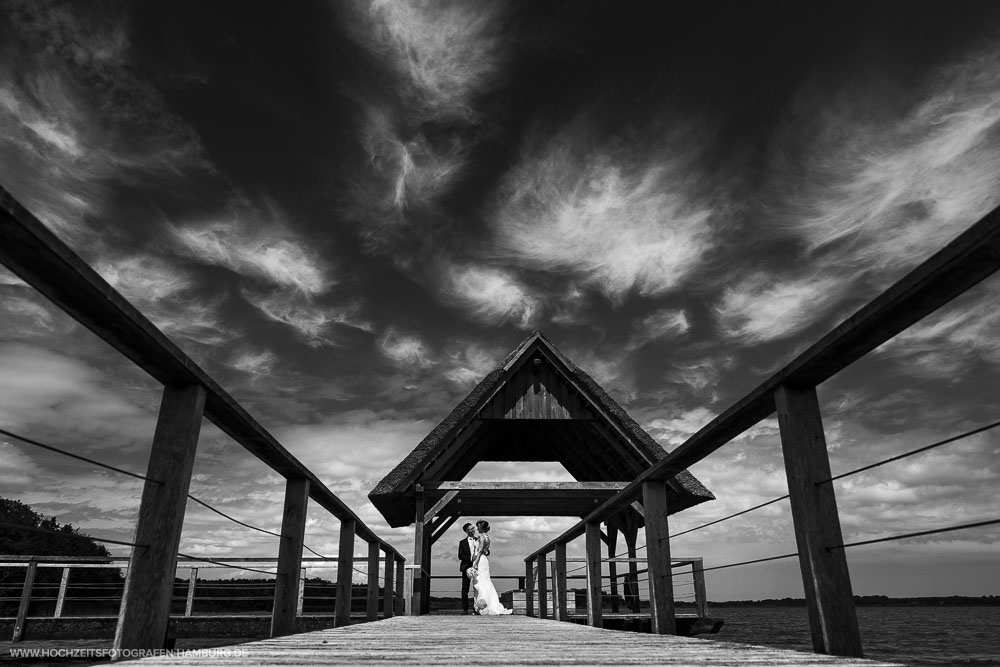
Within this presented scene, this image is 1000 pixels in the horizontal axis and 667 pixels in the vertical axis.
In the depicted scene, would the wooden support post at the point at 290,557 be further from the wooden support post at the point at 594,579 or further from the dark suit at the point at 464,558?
the dark suit at the point at 464,558

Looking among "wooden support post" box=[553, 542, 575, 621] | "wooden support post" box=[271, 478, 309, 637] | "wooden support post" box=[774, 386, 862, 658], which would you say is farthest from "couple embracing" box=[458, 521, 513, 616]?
"wooden support post" box=[774, 386, 862, 658]

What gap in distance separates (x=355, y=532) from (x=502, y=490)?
17.6ft

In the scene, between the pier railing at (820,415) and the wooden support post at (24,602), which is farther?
the wooden support post at (24,602)

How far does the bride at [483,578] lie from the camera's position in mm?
10812

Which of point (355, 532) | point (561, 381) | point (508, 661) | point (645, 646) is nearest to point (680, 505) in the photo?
point (561, 381)

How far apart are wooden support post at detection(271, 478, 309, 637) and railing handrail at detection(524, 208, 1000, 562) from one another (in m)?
2.44

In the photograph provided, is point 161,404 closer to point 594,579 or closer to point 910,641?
point 594,579

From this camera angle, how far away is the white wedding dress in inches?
425

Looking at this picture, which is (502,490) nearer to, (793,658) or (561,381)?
(561,381)

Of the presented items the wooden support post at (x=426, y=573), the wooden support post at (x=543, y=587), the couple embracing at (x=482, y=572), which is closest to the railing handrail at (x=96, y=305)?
the wooden support post at (x=543, y=587)

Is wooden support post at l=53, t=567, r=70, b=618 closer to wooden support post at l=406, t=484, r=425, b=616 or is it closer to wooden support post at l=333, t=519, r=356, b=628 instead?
wooden support post at l=406, t=484, r=425, b=616

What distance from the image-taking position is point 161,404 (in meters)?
2.40

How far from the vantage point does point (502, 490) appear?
34.5ft

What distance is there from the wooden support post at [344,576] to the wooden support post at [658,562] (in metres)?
2.45
